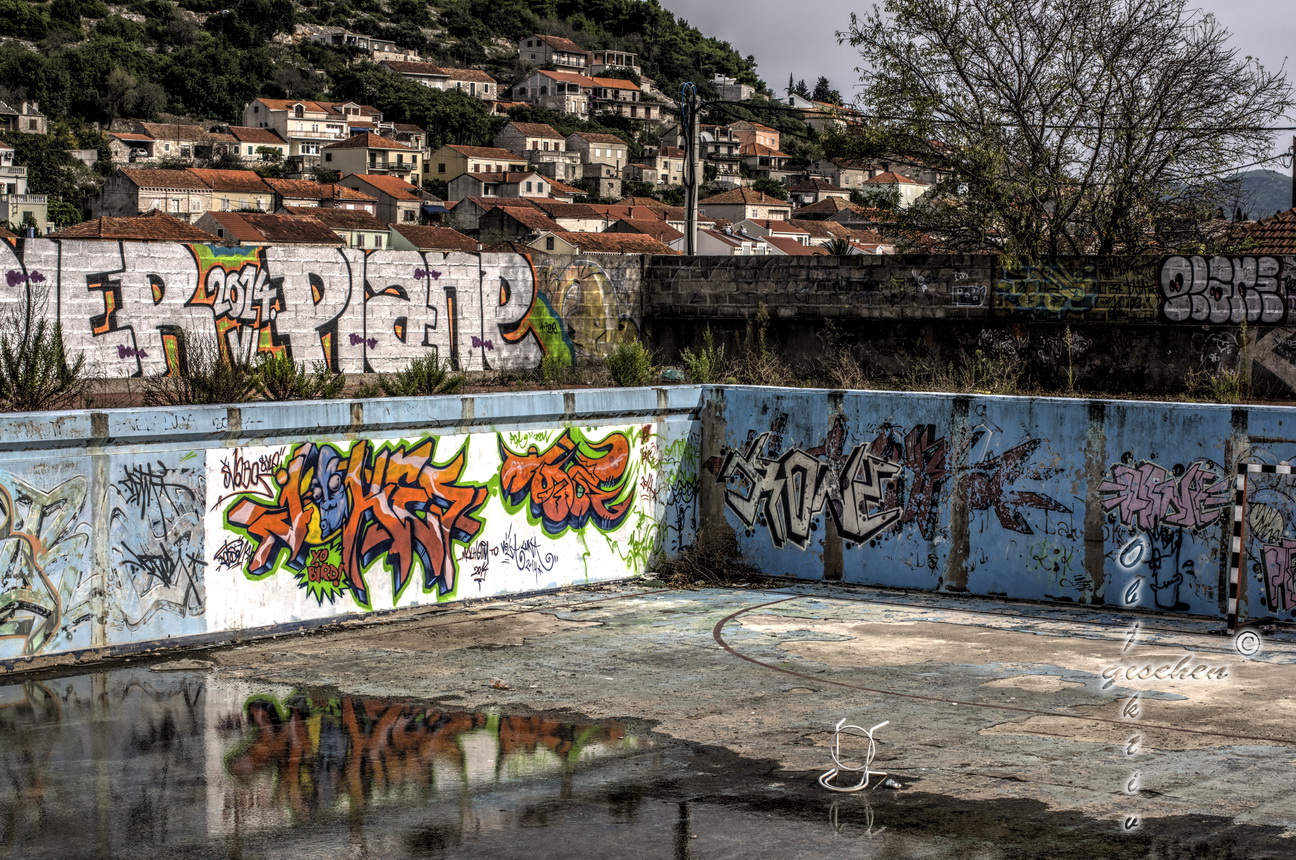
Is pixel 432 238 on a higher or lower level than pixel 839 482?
higher

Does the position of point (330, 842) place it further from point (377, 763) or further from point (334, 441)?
point (334, 441)

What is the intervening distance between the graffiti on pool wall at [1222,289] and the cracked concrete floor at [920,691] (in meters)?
8.31

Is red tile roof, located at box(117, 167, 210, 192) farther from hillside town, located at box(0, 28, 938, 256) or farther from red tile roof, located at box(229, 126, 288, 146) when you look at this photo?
red tile roof, located at box(229, 126, 288, 146)

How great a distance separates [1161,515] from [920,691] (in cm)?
408

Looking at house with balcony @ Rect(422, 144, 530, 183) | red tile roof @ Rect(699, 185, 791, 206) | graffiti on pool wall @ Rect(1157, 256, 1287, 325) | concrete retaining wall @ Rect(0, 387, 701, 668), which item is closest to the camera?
concrete retaining wall @ Rect(0, 387, 701, 668)

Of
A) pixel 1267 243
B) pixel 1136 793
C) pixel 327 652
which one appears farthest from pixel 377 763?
pixel 1267 243

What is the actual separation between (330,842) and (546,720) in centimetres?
250

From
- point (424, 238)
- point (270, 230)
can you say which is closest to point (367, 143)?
point (424, 238)

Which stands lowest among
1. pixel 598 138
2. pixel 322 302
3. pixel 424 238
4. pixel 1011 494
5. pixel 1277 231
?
pixel 1011 494

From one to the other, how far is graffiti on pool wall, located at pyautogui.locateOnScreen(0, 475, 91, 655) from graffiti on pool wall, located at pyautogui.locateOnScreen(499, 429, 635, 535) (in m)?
4.12

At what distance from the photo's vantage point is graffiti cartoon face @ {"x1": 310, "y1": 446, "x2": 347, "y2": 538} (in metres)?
11.8

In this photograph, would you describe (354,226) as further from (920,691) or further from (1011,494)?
(920,691)

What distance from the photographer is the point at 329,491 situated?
11.9 metres

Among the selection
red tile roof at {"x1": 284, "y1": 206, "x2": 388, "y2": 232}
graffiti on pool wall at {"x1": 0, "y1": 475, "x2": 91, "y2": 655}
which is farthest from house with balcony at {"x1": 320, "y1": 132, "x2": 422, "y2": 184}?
graffiti on pool wall at {"x1": 0, "y1": 475, "x2": 91, "y2": 655}
